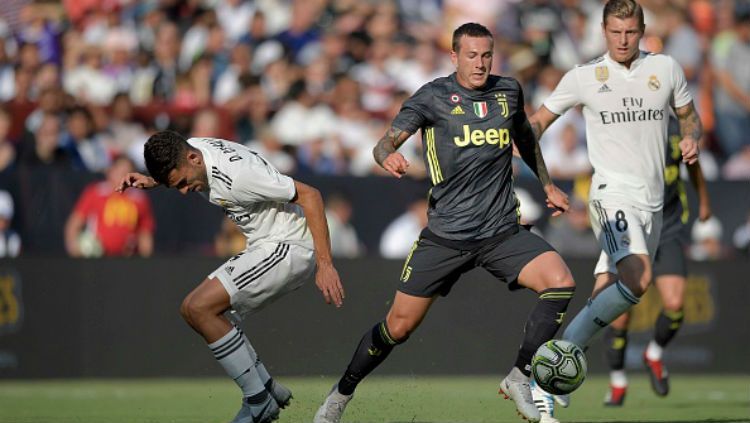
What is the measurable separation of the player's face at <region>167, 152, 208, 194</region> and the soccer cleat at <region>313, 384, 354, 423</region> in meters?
1.69

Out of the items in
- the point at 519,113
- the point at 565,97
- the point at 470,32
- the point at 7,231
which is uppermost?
the point at 470,32

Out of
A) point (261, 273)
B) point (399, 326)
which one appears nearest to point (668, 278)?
point (399, 326)

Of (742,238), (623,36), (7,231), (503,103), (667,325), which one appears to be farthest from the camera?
(742,238)

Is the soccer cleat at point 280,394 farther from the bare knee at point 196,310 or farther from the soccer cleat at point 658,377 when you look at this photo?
the soccer cleat at point 658,377

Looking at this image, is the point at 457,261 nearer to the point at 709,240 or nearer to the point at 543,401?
the point at 543,401

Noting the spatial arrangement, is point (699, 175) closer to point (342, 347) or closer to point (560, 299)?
point (560, 299)

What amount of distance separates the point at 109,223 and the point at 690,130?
7.59 m

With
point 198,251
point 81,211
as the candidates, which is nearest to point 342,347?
point 198,251

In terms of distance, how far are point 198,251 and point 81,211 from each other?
1.38m

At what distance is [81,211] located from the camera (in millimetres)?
15289

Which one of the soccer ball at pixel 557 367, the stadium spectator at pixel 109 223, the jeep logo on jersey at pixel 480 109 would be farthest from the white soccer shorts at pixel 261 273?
the stadium spectator at pixel 109 223

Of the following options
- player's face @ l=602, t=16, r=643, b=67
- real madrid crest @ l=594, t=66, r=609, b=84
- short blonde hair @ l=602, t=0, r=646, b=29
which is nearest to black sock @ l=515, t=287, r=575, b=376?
real madrid crest @ l=594, t=66, r=609, b=84

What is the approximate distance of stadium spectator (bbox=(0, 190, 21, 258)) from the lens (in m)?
15.1

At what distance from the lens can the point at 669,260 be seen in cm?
1245
